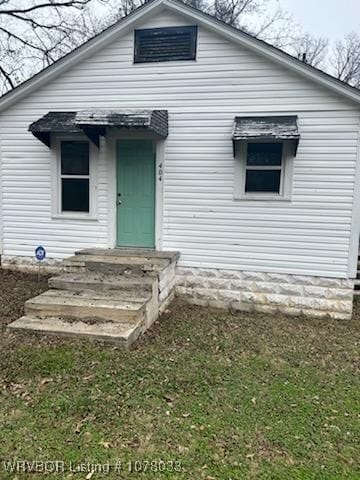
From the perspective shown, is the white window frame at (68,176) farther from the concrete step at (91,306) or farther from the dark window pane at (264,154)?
the dark window pane at (264,154)

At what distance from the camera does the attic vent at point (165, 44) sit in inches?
250

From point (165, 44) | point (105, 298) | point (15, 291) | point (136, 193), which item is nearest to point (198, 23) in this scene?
point (165, 44)

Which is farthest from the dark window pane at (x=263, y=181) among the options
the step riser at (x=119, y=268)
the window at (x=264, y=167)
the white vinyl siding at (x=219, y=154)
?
the step riser at (x=119, y=268)

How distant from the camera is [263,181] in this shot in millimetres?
6336

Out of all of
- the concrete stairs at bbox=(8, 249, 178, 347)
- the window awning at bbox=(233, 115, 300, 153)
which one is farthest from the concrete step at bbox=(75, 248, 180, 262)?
the window awning at bbox=(233, 115, 300, 153)

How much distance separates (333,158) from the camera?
596 centimetres

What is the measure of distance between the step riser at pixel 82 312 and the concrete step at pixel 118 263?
3.91 ft

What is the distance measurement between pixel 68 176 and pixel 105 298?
3.14m

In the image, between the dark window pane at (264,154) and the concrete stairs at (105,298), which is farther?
the dark window pane at (264,154)

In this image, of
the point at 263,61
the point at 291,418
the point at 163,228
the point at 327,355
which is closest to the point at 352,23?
the point at 263,61

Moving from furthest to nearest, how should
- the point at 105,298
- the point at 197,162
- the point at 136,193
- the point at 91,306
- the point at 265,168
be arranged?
the point at 136,193
the point at 197,162
the point at 265,168
the point at 105,298
the point at 91,306

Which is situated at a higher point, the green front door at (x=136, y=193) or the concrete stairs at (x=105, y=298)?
the green front door at (x=136, y=193)

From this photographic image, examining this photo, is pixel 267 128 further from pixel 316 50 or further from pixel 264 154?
pixel 316 50

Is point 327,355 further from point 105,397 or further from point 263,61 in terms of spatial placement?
point 263,61
